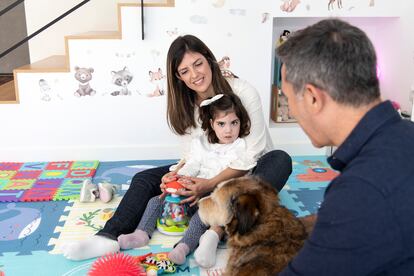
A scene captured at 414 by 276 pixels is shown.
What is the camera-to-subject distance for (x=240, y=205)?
1.50 meters

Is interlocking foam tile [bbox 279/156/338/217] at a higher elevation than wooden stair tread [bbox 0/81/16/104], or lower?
lower

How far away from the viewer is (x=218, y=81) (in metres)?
2.46

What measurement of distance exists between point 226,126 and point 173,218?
0.58 meters

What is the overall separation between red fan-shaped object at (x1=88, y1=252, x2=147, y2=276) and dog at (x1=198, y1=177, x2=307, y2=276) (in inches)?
18.3

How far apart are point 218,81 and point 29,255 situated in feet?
4.43

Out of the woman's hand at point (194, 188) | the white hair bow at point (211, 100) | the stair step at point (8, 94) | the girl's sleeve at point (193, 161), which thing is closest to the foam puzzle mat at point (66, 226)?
the woman's hand at point (194, 188)

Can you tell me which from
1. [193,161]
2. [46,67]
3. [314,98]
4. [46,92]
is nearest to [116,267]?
[193,161]

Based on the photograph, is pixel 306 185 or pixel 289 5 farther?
pixel 289 5

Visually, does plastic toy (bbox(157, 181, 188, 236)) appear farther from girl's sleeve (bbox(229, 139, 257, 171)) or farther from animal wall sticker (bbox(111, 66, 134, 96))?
animal wall sticker (bbox(111, 66, 134, 96))

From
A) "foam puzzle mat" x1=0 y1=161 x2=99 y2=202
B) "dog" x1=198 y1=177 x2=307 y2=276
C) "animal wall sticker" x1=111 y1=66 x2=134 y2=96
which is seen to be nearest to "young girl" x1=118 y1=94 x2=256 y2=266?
"dog" x1=198 y1=177 x2=307 y2=276

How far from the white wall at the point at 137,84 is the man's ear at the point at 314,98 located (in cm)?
244

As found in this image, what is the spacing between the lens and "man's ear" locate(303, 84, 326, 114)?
39.8 inches

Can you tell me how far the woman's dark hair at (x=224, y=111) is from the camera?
7.78 feet

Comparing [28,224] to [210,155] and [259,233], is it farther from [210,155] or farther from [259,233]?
[259,233]
